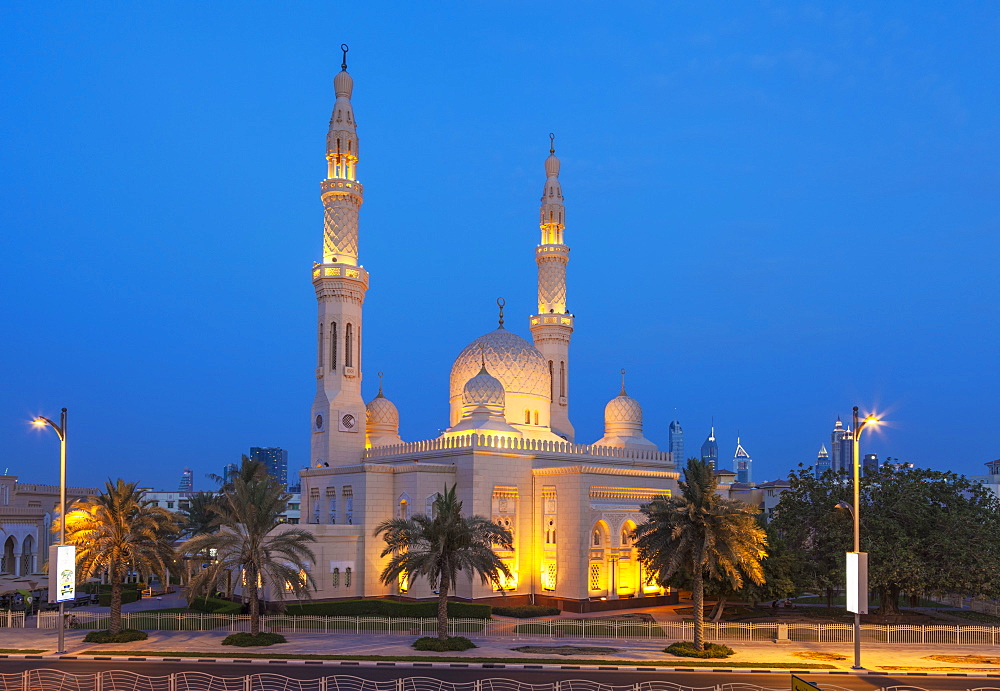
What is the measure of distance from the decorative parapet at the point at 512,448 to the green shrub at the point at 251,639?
13008 millimetres

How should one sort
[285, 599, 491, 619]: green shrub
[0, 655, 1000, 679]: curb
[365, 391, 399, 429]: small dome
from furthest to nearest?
[365, 391, 399, 429]: small dome, [285, 599, 491, 619]: green shrub, [0, 655, 1000, 679]: curb

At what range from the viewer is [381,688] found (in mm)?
22688

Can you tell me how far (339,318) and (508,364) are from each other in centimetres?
928

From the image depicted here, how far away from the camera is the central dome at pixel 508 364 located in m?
46.6

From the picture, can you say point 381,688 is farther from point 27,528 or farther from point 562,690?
point 27,528

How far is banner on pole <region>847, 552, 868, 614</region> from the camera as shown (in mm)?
25766

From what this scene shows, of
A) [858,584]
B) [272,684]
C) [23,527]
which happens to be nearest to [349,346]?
[272,684]

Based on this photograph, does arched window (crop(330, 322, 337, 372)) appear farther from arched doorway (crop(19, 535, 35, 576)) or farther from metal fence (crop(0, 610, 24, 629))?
arched doorway (crop(19, 535, 35, 576))

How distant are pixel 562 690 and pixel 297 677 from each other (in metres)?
7.44

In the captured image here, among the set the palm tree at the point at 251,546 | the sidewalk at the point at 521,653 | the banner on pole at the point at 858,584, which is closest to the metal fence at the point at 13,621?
the sidewalk at the point at 521,653

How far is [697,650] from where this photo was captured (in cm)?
2775

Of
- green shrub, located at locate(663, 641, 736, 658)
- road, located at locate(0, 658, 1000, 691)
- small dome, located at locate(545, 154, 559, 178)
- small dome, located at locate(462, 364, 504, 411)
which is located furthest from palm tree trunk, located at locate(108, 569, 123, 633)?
small dome, located at locate(545, 154, 559, 178)

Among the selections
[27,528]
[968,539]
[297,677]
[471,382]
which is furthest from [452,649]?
[27,528]

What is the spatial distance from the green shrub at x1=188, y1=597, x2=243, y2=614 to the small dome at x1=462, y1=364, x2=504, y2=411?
14524 millimetres
